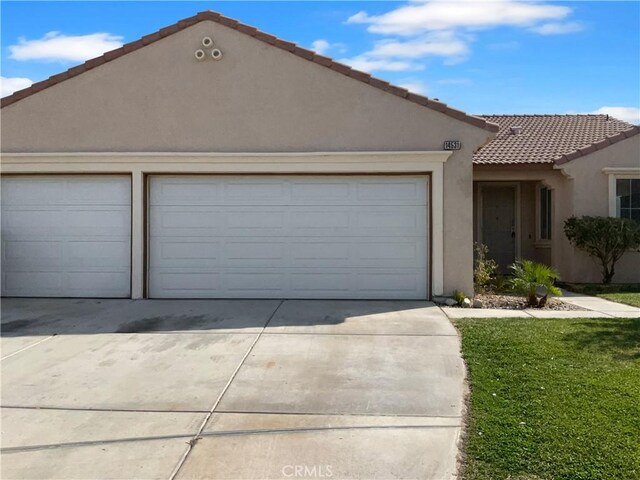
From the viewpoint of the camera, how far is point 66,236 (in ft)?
35.1

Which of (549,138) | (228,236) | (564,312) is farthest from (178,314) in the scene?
(549,138)

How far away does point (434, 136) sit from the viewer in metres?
10.1

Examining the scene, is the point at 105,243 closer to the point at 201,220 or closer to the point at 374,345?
the point at 201,220

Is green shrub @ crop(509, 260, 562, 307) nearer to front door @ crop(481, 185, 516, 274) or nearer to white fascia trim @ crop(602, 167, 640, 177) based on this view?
white fascia trim @ crop(602, 167, 640, 177)

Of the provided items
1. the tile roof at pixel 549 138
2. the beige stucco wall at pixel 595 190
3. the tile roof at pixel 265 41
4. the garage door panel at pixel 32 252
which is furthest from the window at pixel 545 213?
the garage door panel at pixel 32 252

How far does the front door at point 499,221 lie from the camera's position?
15.6 metres

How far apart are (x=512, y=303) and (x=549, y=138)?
7.69 m

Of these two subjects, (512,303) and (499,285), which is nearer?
(512,303)

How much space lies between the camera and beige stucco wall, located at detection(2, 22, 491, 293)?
10086 mm

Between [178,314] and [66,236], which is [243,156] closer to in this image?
[178,314]

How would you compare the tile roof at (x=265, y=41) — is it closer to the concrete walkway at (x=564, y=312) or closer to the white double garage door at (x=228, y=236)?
the white double garage door at (x=228, y=236)

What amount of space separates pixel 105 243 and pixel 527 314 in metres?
7.52

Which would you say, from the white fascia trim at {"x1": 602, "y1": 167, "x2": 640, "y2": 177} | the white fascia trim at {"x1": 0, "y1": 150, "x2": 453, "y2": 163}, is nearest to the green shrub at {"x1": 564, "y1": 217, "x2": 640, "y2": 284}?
the white fascia trim at {"x1": 602, "y1": 167, "x2": 640, "y2": 177}

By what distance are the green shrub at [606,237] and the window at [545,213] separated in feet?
4.89
